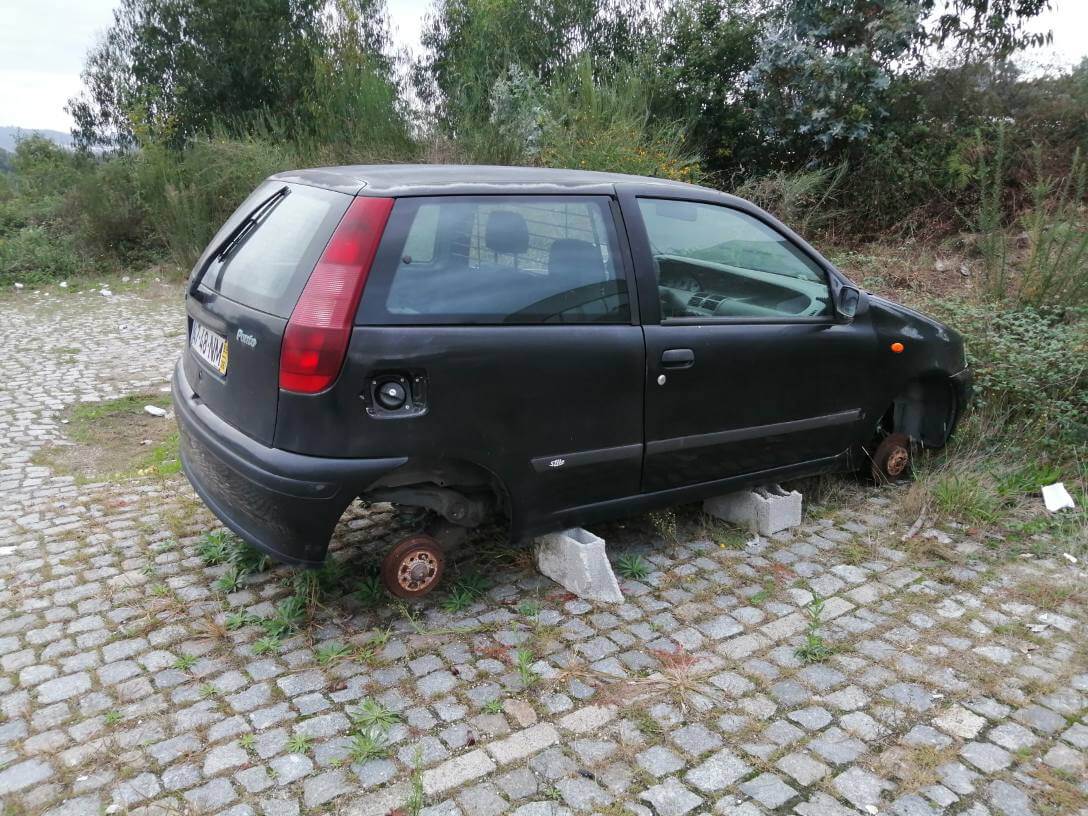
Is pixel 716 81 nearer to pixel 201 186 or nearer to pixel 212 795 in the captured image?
pixel 201 186

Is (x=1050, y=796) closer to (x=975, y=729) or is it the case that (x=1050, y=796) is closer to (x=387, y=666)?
(x=975, y=729)

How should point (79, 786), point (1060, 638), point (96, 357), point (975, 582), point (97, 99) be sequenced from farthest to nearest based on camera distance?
point (97, 99)
point (96, 357)
point (975, 582)
point (1060, 638)
point (79, 786)

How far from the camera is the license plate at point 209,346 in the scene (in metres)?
3.50

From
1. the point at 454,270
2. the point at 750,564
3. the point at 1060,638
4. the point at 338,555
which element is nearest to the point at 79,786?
the point at 338,555

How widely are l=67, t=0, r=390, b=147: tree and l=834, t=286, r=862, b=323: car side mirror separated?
1560 centimetres

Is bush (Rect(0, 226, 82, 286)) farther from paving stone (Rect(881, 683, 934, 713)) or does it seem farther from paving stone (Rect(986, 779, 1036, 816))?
paving stone (Rect(986, 779, 1036, 816))

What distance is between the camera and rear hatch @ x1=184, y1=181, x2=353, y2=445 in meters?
3.19

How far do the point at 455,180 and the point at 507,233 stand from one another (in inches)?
11.9

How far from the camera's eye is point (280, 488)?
10.3 ft

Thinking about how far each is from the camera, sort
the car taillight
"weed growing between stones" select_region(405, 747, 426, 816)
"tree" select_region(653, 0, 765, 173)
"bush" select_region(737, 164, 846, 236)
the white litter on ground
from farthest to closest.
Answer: "tree" select_region(653, 0, 765, 173)
"bush" select_region(737, 164, 846, 236)
the white litter on ground
the car taillight
"weed growing between stones" select_region(405, 747, 426, 816)

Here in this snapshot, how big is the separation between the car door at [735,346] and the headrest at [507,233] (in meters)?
0.53

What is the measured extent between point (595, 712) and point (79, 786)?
1657 mm

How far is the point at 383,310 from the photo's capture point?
3145mm

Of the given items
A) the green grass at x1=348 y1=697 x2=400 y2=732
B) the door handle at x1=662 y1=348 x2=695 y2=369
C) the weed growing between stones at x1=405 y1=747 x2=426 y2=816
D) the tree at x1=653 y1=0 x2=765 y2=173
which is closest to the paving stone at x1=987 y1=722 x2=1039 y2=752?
the door handle at x1=662 y1=348 x2=695 y2=369
